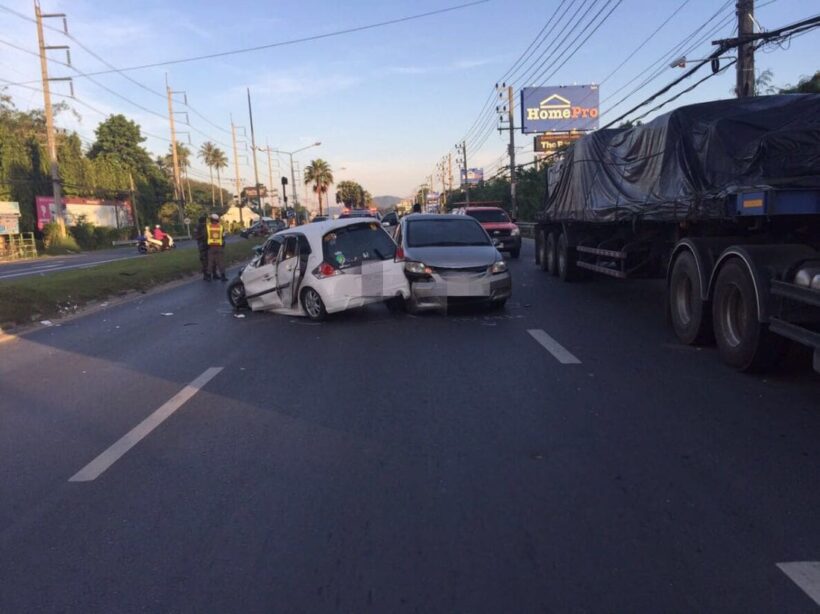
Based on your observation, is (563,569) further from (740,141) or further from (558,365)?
(740,141)

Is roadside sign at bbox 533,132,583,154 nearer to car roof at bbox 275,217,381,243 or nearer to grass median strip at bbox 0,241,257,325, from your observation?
grass median strip at bbox 0,241,257,325

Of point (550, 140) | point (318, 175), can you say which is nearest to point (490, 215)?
point (550, 140)

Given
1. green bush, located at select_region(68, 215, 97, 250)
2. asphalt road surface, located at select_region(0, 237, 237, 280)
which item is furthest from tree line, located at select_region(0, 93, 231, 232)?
asphalt road surface, located at select_region(0, 237, 237, 280)

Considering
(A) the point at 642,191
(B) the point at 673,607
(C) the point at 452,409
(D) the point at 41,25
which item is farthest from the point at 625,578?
(D) the point at 41,25

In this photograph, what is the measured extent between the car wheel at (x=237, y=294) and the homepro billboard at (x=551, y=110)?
160 feet

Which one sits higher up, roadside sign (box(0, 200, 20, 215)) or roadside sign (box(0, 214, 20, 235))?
roadside sign (box(0, 200, 20, 215))

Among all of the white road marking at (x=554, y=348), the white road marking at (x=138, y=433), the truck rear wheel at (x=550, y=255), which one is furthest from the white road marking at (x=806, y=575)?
the truck rear wheel at (x=550, y=255)

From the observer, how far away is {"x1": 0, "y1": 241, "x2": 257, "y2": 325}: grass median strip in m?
13.7

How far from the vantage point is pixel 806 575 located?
3.44 m

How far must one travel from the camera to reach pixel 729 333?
7699 mm

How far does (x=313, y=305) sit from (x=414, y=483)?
712 centimetres

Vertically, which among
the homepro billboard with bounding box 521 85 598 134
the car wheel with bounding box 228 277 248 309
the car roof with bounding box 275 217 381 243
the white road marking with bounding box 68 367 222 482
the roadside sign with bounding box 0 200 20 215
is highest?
the homepro billboard with bounding box 521 85 598 134

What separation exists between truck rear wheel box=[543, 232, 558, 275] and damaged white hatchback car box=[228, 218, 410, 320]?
→ 6.92 metres

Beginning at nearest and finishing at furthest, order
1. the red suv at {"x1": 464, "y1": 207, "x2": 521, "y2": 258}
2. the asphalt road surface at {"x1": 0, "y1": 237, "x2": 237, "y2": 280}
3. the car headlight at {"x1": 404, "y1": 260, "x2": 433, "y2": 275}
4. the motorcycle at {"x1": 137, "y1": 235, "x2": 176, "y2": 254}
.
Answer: the car headlight at {"x1": 404, "y1": 260, "x2": 433, "y2": 275}, the red suv at {"x1": 464, "y1": 207, "x2": 521, "y2": 258}, the asphalt road surface at {"x1": 0, "y1": 237, "x2": 237, "y2": 280}, the motorcycle at {"x1": 137, "y1": 235, "x2": 176, "y2": 254}
